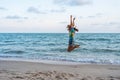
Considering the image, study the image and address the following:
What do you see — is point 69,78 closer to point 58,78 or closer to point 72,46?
point 58,78

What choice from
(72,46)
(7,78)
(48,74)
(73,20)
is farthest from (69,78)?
(72,46)

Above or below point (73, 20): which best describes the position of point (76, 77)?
below

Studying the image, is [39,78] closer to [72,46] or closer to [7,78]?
[7,78]

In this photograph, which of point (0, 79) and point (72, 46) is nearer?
point (0, 79)

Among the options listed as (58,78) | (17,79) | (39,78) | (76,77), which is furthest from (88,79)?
(17,79)

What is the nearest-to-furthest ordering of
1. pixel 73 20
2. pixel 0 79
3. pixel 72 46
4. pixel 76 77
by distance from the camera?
pixel 0 79, pixel 76 77, pixel 73 20, pixel 72 46

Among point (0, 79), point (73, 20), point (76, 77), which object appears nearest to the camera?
point (0, 79)

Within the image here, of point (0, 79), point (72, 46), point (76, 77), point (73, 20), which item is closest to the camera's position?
point (0, 79)

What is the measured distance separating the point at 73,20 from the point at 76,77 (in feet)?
11.4

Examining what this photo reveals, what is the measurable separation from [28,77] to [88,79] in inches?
85.1

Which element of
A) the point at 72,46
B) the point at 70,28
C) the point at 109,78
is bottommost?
the point at 109,78

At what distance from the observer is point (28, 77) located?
834cm

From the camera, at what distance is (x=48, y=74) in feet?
29.4

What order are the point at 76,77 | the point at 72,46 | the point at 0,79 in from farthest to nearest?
1. the point at 72,46
2. the point at 76,77
3. the point at 0,79
